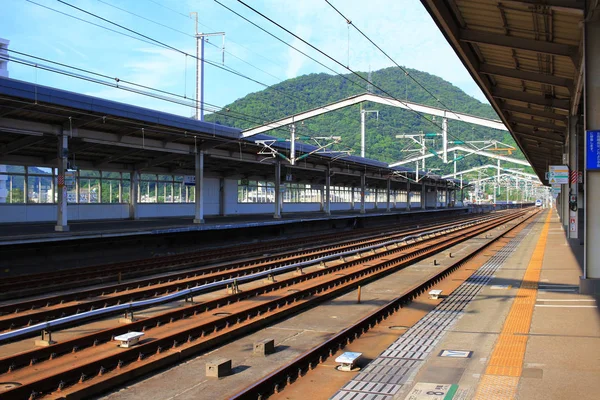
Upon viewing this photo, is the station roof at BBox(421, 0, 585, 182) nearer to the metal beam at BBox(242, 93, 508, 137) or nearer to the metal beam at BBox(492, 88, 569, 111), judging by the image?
the metal beam at BBox(492, 88, 569, 111)

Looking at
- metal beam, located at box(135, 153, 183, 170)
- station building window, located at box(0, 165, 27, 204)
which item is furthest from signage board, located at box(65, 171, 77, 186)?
metal beam, located at box(135, 153, 183, 170)

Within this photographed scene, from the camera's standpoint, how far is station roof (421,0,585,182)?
9.84 m

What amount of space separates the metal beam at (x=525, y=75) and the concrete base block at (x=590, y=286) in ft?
16.1

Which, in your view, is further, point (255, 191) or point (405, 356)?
point (255, 191)

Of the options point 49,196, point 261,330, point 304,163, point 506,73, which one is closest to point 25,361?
point 261,330

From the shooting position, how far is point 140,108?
19875 millimetres

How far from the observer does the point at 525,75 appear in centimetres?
1337

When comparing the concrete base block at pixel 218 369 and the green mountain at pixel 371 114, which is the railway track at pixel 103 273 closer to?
the concrete base block at pixel 218 369

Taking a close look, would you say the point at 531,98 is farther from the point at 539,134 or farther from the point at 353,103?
the point at 353,103

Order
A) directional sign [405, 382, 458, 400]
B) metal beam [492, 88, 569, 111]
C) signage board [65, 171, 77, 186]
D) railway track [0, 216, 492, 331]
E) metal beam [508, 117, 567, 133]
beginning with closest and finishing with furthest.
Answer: directional sign [405, 382, 458, 400] < railway track [0, 216, 492, 331] < metal beam [492, 88, 569, 111] < signage board [65, 171, 77, 186] < metal beam [508, 117, 567, 133]

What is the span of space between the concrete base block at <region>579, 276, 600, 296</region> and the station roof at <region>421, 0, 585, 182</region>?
4477 millimetres

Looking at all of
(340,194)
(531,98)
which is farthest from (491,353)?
(340,194)

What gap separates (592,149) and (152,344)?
8.69m

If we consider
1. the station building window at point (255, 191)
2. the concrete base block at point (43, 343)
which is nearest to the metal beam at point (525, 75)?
the concrete base block at point (43, 343)
